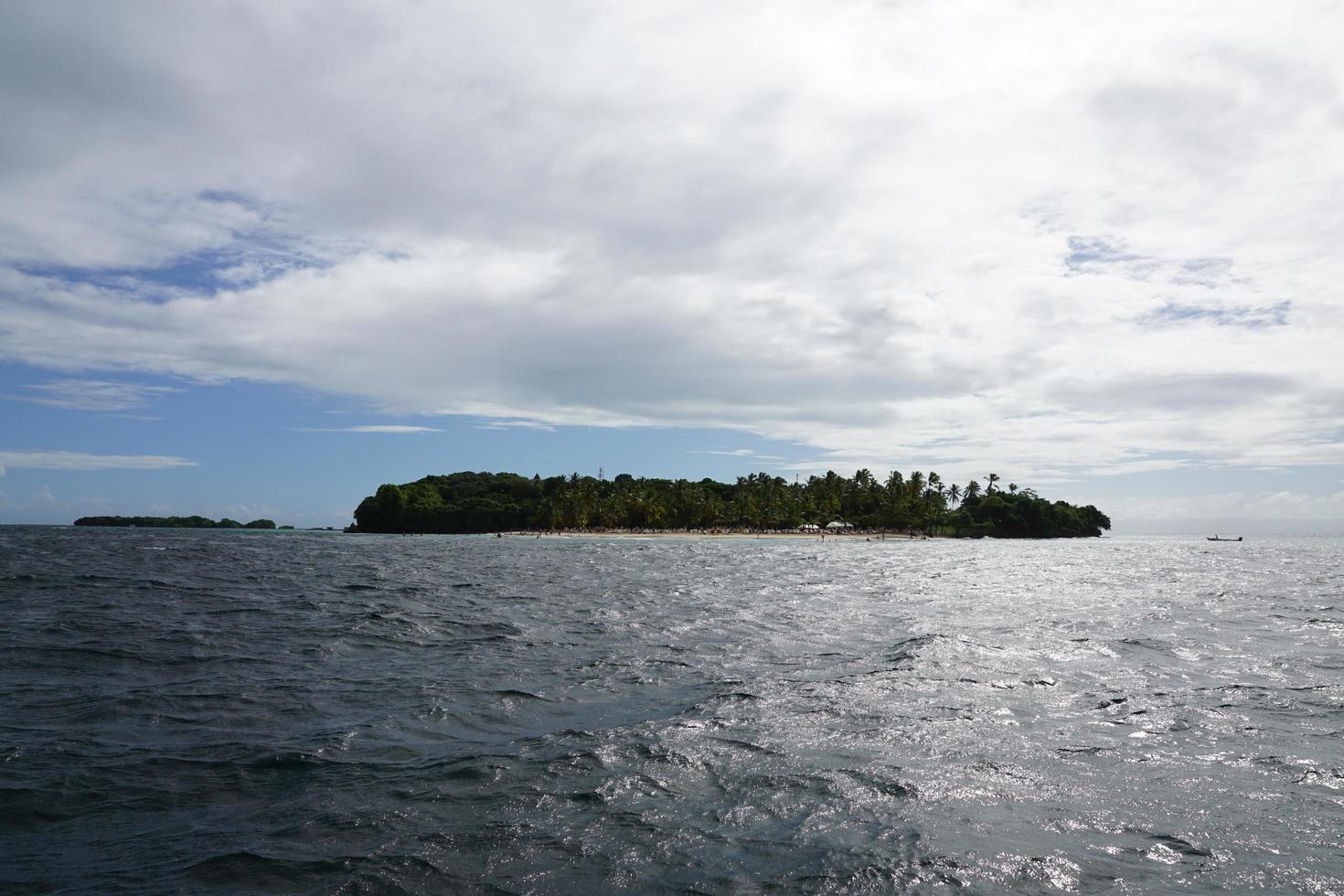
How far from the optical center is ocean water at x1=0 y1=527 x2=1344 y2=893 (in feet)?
25.6

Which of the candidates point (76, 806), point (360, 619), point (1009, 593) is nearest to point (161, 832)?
point (76, 806)

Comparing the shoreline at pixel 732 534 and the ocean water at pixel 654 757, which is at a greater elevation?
the ocean water at pixel 654 757

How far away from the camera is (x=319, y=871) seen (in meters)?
7.51

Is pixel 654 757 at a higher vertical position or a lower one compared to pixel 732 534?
higher

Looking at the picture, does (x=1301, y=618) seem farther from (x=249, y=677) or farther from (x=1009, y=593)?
(x=249, y=677)

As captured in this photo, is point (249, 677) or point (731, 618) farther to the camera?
point (731, 618)

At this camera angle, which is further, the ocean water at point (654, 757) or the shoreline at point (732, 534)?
the shoreline at point (732, 534)

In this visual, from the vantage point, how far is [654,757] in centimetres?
1145

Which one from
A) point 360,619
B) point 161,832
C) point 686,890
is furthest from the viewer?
point 360,619

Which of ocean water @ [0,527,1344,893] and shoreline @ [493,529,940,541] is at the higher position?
ocean water @ [0,527,1344,893]

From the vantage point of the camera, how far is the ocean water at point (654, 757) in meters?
7.81

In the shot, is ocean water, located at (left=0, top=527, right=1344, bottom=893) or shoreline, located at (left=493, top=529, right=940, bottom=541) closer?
ocean water, located at (left=0, top=527, right=1344, bottom=893)

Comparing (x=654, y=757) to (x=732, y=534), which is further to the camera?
(x=732, y=534)

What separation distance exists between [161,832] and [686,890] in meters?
5.72
